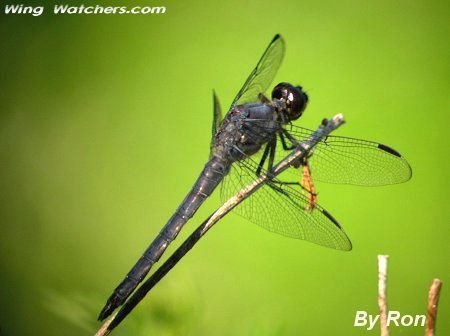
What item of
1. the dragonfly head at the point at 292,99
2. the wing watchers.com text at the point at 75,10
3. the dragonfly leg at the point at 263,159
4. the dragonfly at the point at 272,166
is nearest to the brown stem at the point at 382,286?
the dragonfly at the point at 272,166

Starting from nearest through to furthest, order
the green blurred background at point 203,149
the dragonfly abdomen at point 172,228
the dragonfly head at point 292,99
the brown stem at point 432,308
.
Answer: the brown stem at point 432,308, the dragonfly abdomen at point 172,228, the dragonfly head at point 292,99, the green blurred background at point 203,149

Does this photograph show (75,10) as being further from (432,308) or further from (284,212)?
(432,308)

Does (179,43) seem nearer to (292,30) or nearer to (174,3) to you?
(174,3)

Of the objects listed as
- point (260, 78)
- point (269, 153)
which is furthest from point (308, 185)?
point (260, 78)

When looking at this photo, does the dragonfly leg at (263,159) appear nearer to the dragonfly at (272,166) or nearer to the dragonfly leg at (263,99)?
Result: the dragonfly at (272,166)

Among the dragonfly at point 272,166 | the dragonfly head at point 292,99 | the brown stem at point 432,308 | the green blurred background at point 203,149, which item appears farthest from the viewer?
the green blurred background at point 203,149

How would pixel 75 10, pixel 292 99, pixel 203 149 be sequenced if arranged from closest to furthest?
pixel 292 99 < pixel 203 149 < pixel 75 10

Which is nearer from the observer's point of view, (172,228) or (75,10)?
(172,228)
